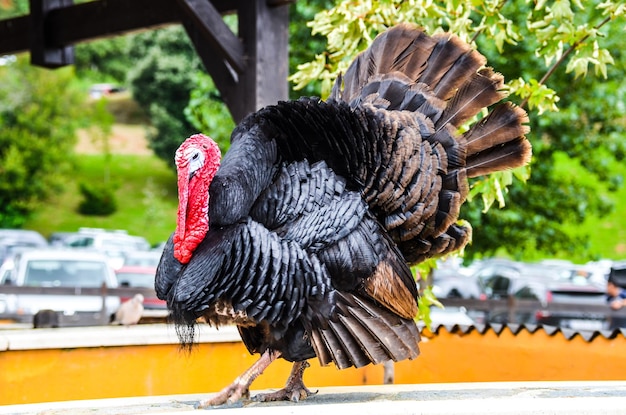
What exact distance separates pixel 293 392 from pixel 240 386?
330 mm

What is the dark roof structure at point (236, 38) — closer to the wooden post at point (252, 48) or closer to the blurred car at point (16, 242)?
the wooden post at point (252, 48)

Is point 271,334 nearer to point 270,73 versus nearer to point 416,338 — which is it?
point 416,338

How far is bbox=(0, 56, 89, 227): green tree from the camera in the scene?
36.3m

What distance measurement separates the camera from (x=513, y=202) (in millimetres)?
12883

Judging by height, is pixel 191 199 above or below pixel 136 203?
above

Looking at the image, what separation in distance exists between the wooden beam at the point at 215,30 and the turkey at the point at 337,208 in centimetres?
159

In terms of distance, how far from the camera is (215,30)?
637cm

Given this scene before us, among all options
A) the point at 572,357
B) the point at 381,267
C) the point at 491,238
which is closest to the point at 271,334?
the point at 381,267

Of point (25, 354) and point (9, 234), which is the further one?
point (9, 234)

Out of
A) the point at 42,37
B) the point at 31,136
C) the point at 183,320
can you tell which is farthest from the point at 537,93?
the point at 31,136

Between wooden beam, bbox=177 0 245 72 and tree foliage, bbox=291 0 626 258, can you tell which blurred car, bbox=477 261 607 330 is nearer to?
tree foliage, bbox=291 0 626 258

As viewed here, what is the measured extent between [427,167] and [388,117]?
320 mm

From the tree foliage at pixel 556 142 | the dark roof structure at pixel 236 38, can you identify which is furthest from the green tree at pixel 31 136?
the dark roof structure at pixel 236 38

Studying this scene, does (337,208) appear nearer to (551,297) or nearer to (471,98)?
(471,98)
